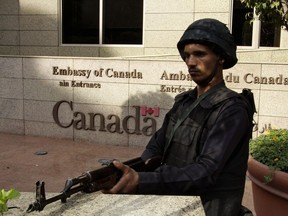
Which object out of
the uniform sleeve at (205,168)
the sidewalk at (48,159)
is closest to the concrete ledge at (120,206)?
the uniform sleeve at (205,168)

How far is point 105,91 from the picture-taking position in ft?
30.1

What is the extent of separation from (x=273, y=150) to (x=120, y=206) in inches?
106

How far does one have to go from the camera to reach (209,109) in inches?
84.0

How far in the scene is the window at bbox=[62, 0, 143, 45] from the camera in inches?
461

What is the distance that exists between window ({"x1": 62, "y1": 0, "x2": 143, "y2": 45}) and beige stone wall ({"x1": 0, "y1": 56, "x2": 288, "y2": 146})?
286 centimetres

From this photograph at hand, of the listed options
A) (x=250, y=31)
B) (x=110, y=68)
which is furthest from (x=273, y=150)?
(x=250, y=31)

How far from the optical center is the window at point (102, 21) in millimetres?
11703

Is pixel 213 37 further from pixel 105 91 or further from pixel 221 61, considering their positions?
pixel 105 91

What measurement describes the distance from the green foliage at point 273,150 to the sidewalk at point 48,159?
1224mm

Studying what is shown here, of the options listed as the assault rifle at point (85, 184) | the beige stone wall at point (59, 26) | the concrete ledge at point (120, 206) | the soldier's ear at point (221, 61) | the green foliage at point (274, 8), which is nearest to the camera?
the assault rifle at point (85, 184)

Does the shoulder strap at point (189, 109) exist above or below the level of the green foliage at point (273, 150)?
above

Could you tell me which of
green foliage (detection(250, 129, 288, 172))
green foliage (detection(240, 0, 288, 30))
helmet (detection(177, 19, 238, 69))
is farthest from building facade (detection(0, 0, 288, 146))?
helmet (detection(177, 19, 238, 69))

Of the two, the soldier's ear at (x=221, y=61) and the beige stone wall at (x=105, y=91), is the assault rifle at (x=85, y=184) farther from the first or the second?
the beige stone wall at (x=105, y=91)

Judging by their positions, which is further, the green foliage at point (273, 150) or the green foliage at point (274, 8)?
the green foliage at point (274, 8)
